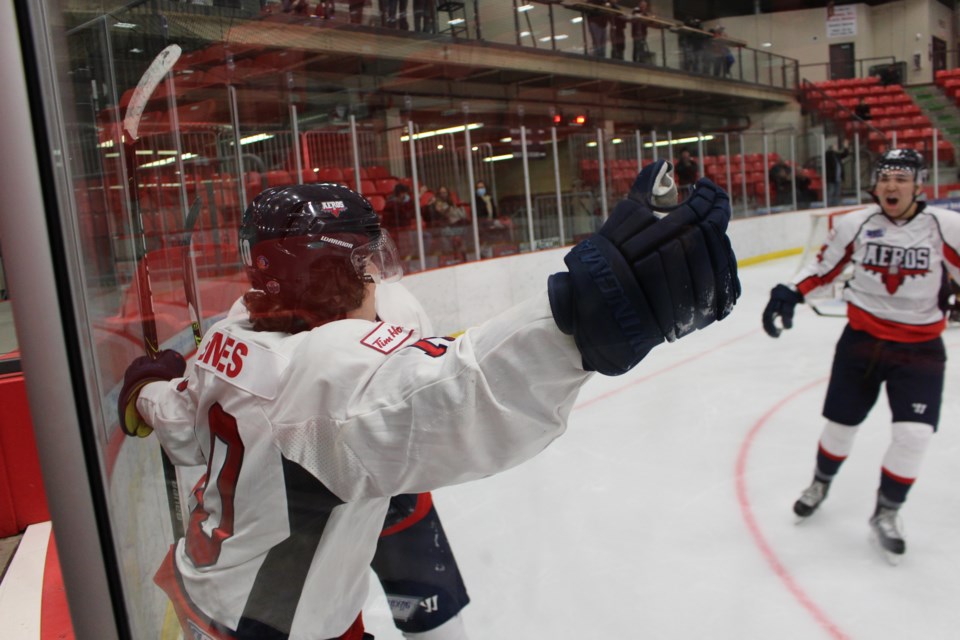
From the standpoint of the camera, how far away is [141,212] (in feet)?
3.46

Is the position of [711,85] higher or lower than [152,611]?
higher

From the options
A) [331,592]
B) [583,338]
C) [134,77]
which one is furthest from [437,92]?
[583,338]

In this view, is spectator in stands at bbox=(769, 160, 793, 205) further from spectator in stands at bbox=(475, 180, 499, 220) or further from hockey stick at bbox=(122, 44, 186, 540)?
hockey stick at bbox=(122, 44, 186, 540)

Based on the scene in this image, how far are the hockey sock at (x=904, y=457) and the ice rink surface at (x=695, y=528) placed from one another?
132 millimetres

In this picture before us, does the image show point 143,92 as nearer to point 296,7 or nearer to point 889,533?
point 296,7

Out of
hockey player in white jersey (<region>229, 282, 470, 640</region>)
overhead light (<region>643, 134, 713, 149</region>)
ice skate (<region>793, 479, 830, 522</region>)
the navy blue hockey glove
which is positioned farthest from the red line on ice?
overhead light (<region>643, 134, 713, 149</region>)

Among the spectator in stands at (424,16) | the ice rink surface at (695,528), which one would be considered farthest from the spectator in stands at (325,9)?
the ice rink surface at (695,528)

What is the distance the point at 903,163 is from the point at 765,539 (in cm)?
102

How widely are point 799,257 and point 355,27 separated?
139 cm

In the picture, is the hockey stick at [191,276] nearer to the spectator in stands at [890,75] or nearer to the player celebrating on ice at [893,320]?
the player celebrating on ice at [893,320]

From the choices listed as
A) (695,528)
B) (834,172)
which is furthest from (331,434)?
(834,172)

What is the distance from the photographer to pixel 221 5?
3.60 ft

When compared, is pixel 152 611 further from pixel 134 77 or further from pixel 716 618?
pixel 716 618

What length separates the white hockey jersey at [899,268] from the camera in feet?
6.04
